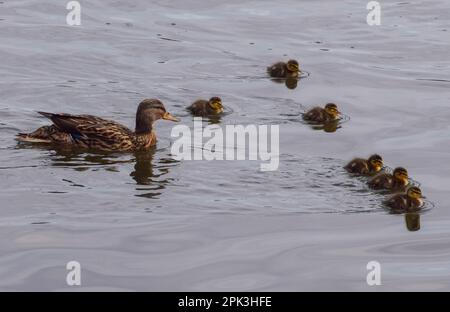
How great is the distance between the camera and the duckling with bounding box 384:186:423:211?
11.2 metres

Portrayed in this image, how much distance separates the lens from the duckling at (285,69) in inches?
623

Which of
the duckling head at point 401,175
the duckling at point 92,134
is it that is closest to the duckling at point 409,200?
the duckling head at point 401,175

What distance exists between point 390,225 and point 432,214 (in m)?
0.48

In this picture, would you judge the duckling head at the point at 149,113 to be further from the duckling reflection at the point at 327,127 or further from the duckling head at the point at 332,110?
the duckling head at the point at 332,110

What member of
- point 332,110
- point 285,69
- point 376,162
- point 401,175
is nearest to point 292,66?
point 285,69

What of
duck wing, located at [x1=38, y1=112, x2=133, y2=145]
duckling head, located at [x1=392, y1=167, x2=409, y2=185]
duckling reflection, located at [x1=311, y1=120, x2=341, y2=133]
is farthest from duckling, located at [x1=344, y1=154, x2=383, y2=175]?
duck wing, located at [x1=38, y1=112, x2=133, y2=145]

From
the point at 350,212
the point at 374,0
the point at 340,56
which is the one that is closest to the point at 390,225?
the point at 350,212

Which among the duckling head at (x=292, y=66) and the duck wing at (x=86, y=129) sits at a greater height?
the duckling head at (x=292, y=66)

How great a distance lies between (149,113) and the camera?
13.4m

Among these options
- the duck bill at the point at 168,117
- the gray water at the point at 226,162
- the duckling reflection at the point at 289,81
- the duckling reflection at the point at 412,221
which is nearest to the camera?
the gray water at the point at 226,162

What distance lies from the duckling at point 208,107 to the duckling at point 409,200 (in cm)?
330

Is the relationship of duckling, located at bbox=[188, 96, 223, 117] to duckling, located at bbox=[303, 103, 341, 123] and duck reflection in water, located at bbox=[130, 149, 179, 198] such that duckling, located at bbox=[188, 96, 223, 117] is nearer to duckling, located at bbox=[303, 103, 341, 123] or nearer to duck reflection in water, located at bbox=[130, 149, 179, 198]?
duckling, located at bbox=[303, 103, 341, 123]
